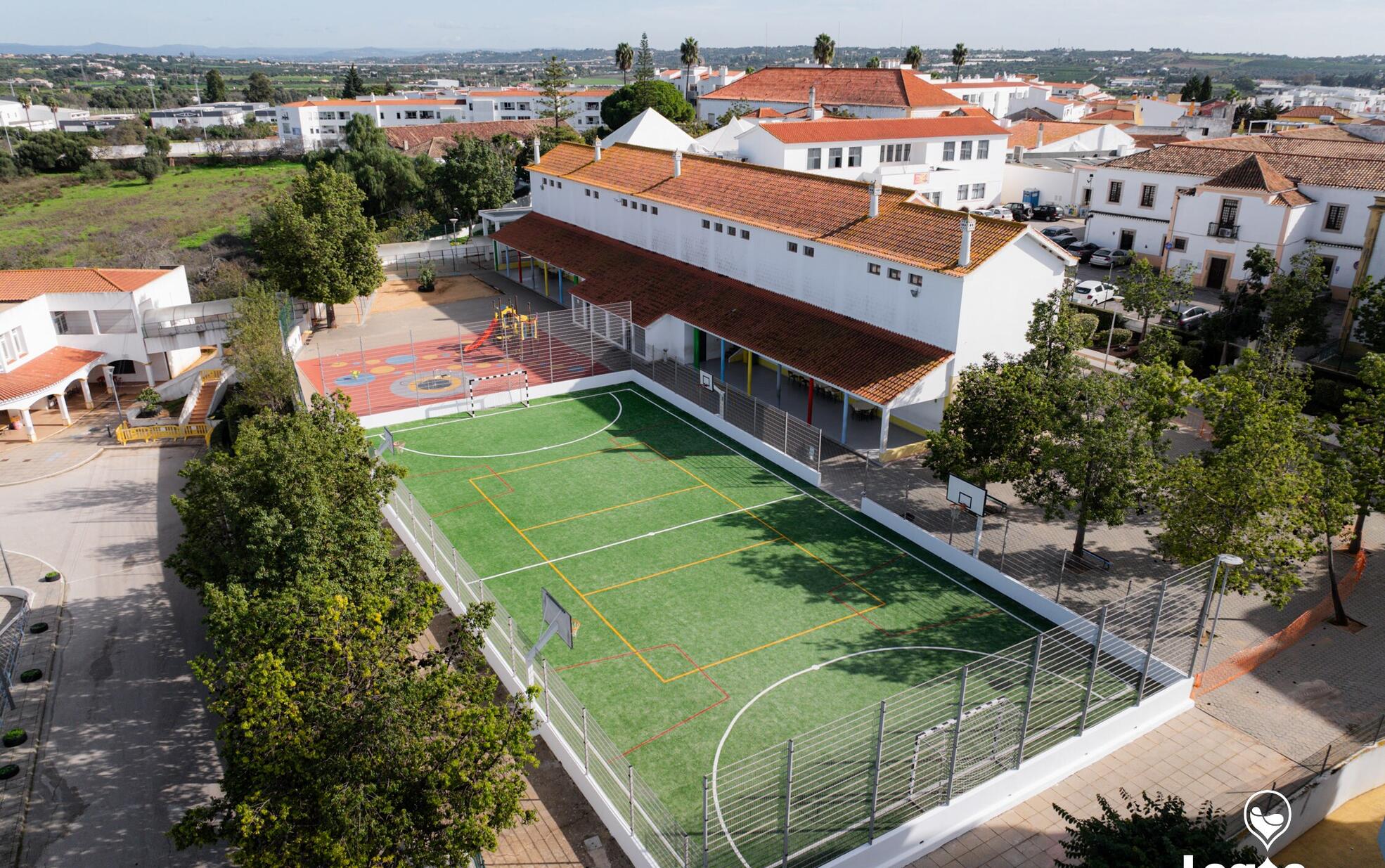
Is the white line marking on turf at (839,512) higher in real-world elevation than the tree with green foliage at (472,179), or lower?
lower

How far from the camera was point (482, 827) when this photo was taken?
1280 centimetres

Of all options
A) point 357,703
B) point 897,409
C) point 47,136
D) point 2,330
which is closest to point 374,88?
point 47,136

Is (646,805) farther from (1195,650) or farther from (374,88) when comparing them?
(374,88)

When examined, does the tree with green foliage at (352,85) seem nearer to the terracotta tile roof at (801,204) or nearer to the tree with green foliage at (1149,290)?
the terracotta tile roof at (801,204)

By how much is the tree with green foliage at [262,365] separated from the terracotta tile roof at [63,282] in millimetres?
7401

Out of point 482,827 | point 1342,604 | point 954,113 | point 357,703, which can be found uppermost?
point 954,113

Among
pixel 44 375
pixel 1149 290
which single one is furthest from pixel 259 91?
pixel 1149 290

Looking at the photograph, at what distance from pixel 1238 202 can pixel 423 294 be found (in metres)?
44.7

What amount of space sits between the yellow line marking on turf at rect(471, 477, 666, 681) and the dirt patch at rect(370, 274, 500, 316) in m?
24.5

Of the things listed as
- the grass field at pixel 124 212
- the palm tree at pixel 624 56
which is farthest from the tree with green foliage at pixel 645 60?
the grass field at pixel 124 212

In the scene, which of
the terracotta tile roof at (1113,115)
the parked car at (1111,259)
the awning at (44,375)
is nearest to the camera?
the awning at (44,375)

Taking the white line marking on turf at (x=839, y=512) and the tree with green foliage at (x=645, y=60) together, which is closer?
the white line marking on turf at (x=839, y=512)

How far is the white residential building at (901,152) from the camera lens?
179ft

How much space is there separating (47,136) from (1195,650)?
128 m
